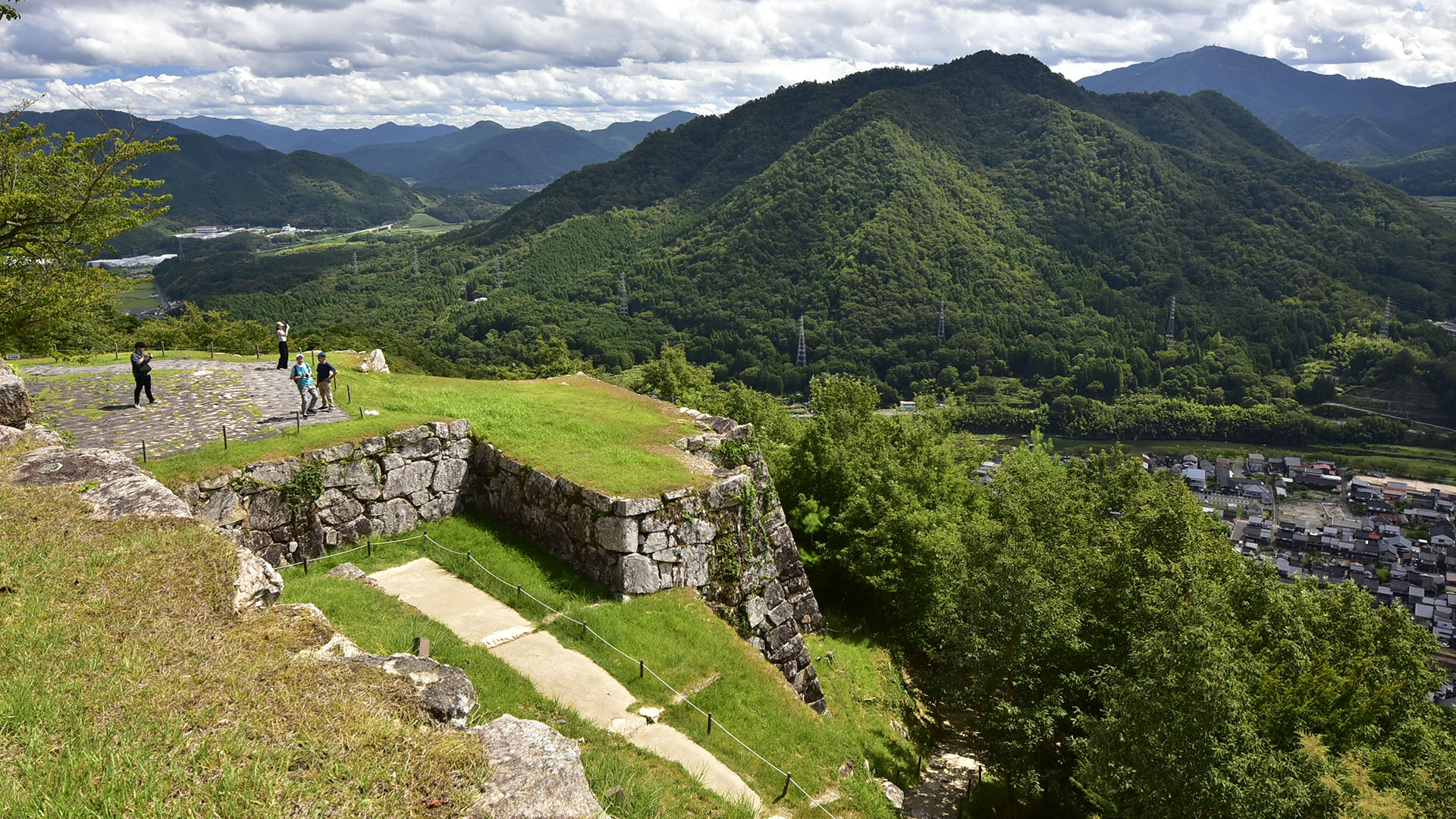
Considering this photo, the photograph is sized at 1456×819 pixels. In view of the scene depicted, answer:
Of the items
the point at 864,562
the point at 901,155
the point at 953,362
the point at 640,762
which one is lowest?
the point at 953,362

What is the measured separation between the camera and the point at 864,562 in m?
21.2

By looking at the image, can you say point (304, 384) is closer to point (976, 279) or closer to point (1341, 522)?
point (1341, 522)

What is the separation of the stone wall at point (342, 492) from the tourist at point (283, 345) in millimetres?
6312

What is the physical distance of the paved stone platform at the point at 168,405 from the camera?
15281mm

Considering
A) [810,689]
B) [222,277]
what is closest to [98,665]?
[810,689]

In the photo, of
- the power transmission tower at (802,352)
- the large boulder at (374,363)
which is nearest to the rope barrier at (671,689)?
the large boulder at (374,363)

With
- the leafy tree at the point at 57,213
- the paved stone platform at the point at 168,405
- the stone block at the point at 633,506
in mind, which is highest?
the leafy tree at the point at 57,213

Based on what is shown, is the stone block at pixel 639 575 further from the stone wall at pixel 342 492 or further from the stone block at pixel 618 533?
the stone wall at pixel 342 492

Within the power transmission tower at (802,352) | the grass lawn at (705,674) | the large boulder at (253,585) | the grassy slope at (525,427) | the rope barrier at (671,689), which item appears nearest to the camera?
the large boulder at (253,585)

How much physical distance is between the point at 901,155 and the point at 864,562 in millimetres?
173149

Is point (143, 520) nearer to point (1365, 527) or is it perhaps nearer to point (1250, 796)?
point (1250, 796)

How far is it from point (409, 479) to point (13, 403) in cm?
716

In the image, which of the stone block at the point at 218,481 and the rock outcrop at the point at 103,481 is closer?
the rock outcrop at the point at 103,481

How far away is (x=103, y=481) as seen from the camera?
10977 millimetres
